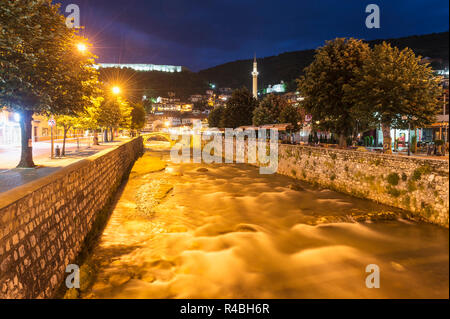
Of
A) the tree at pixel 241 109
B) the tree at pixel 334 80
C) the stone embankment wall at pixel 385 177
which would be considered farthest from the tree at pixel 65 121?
the tree at pixel 241 109

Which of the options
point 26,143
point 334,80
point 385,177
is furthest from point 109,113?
point 385,177

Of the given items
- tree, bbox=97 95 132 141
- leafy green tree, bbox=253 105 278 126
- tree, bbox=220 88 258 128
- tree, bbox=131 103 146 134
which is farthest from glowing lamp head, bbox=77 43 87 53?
tree, bbox=131 103 146 134

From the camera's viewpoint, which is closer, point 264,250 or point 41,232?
point 41,232

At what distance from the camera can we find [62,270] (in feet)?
26.7

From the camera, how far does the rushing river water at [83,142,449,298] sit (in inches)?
339

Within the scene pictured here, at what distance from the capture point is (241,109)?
54188mm

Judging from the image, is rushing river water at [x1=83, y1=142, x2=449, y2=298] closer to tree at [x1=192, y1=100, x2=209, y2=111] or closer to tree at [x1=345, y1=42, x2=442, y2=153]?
tree at [x1=345, y1=42, x2=442, y2=153]

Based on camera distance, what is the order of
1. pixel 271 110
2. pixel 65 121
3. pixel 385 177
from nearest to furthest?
pixel 385 177
pixel 65 121
pixel 271 110

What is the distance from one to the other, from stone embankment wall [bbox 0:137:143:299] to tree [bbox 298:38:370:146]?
1952 centimetres

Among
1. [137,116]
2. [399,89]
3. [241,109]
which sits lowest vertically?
[399,89]

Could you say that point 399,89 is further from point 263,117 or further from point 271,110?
point 263,117

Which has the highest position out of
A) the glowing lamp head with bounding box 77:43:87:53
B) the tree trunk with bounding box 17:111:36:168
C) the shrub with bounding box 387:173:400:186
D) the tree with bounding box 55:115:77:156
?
the glowing lamp head with bounding box 77:43:87:53

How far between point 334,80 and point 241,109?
3115cm

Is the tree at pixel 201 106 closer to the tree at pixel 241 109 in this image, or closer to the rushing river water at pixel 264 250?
the tree at pixel 241 109
